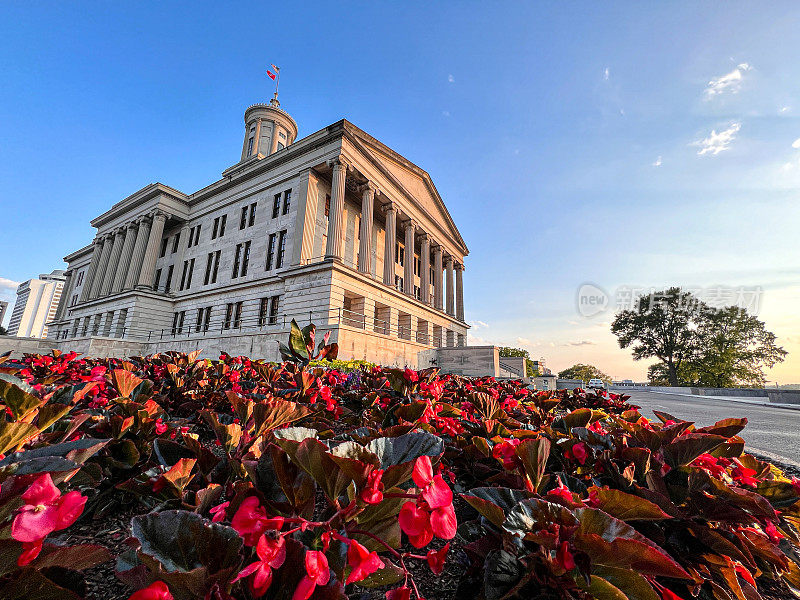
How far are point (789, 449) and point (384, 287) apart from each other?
63.3 ft

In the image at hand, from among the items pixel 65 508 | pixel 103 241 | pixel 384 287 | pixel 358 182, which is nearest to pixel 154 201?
pixel 103 241

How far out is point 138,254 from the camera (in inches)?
1149

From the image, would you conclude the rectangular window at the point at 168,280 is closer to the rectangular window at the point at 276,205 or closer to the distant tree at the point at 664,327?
the rectangular window at the point at 276,205

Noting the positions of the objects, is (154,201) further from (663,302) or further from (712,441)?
(663,302)

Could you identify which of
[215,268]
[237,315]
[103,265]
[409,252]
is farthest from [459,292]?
[103,265]

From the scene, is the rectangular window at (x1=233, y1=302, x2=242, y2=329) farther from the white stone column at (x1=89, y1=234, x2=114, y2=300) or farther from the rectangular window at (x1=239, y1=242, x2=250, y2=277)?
the white stone column at (x1=89, y1=234, x2=114, y2=300)

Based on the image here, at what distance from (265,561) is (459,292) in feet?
116

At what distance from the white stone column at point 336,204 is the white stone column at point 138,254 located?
19496 millimetres

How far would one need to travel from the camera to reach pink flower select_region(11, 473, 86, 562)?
1.74 ft

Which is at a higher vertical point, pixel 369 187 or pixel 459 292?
pixel 369 187

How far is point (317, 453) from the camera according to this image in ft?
2.15

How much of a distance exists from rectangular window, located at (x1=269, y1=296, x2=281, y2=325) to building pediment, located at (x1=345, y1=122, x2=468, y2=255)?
1154cm

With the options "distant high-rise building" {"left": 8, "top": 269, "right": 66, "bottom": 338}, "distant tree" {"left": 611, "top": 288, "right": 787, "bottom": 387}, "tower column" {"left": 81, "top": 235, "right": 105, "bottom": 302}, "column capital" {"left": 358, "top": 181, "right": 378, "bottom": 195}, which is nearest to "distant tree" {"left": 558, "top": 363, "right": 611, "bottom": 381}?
"distant tree" {"left": 611, "top": 288, "right": 787, "bottom": 387}

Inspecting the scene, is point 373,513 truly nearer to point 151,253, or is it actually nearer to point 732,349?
point 151,253
